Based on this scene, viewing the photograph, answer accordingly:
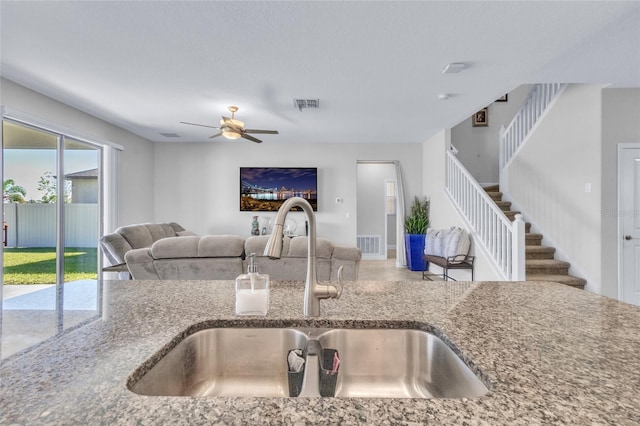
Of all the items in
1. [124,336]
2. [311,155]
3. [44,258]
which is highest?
[311,155]

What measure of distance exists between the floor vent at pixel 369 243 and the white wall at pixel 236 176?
1.26m

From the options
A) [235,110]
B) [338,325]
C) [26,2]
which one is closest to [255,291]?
[338,325]

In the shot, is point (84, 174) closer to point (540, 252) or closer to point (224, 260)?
point (224, 260)

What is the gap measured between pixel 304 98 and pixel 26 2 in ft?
7.96

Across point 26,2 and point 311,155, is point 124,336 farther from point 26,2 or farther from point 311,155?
point 311,155

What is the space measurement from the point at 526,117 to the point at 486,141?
1.36 m

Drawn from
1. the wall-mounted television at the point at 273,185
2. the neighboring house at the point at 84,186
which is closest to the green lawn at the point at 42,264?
the neighboring house at the point at 84,186

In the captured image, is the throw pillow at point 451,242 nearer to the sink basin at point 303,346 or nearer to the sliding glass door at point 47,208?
the sink basin at point 303,346

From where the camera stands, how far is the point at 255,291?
0.93 meters

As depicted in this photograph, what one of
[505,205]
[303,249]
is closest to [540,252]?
[505,205]

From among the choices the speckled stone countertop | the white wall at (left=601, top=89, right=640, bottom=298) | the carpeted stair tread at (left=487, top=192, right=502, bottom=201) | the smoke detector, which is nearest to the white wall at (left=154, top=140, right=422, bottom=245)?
the carpeted stair tread at (left=487, top=192, right=502, bottom=201)

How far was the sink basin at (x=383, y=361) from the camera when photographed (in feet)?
2.78

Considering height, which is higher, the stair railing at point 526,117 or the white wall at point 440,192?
the stair railing at point 526,117

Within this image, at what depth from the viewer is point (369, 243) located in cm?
765
